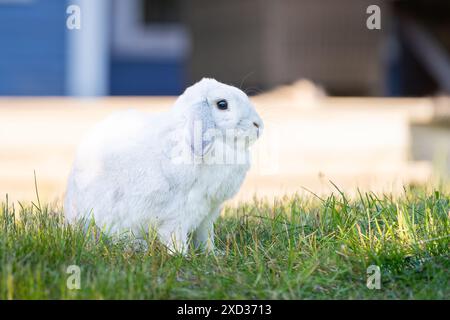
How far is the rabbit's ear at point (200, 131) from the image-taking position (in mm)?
3002

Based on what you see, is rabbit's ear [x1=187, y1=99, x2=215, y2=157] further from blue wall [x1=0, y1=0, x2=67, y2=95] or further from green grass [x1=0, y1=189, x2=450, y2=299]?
blue wall [x1=0, y1=0, x2=67, y2=95]

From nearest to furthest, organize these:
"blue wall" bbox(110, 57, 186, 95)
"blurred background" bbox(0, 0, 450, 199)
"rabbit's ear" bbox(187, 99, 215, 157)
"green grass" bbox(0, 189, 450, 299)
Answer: "green grass" bbox(0, 189, 450, 299) < "rabbit's ear" bbox(187, 99, 215, 157) < "blurred background" bbox(0, 0, 450, 199) < "blue wall" bbox(110, 57, 186, 95)

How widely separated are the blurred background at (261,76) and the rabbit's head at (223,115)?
1751 mm

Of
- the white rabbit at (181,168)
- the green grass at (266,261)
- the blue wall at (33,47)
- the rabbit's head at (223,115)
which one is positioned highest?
the blue wall at (33,47)

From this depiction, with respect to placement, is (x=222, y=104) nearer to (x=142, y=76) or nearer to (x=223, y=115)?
(x=223, y=115)

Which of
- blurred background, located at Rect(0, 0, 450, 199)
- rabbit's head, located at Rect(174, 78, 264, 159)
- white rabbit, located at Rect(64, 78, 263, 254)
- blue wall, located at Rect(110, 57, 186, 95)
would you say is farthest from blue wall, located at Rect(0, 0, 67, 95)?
rabbit's head, located at Rect(174, 78, 264, 159)

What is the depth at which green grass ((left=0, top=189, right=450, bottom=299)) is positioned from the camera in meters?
2.69

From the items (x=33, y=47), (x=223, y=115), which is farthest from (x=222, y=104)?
(x=33, y=47)

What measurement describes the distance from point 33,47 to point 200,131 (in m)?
5.39

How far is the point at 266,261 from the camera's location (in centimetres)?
303

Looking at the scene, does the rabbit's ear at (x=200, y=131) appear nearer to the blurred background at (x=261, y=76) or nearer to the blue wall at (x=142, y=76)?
the blurred background at (x=261, y=76)

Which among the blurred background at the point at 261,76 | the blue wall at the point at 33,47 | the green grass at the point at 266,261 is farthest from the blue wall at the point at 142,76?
the green grass at the point at 266,261

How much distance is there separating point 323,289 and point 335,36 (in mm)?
5672
